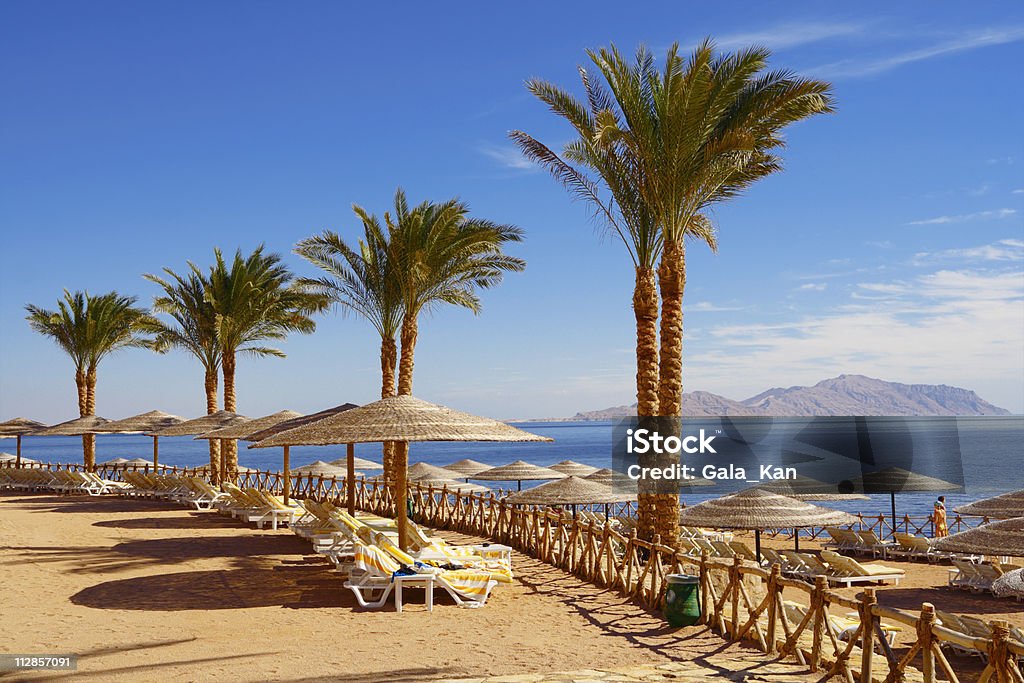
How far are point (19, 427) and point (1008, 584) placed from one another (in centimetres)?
3210

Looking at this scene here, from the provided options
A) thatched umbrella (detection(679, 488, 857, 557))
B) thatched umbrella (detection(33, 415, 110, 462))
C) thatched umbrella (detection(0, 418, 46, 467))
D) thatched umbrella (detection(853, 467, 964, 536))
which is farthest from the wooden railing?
thatched umbrella (detection(0, 418, 46, 467))

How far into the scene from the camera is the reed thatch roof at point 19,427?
3306 centimetres

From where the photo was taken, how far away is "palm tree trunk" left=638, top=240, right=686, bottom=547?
15.4 m

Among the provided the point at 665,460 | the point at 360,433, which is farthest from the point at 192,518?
the point at 665,460

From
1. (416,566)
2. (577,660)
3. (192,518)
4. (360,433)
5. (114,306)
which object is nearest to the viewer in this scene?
(577,660)

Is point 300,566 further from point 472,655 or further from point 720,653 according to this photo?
point 720,653

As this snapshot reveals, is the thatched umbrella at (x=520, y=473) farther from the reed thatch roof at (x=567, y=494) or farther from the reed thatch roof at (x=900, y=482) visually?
the reed thatch roof at (x=900, y=482)

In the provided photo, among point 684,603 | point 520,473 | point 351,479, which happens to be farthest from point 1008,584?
point 520,473

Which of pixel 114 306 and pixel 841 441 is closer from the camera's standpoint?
pixel 114 306

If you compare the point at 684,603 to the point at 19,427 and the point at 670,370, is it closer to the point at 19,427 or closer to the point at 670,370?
the point at 670,370

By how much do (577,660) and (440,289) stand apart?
17376 millimetres

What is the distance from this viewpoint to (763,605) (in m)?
9.61

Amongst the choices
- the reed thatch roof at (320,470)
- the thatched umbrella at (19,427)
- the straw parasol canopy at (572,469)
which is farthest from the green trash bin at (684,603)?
the thatched umbrella at (19,427)

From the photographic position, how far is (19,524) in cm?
1984
